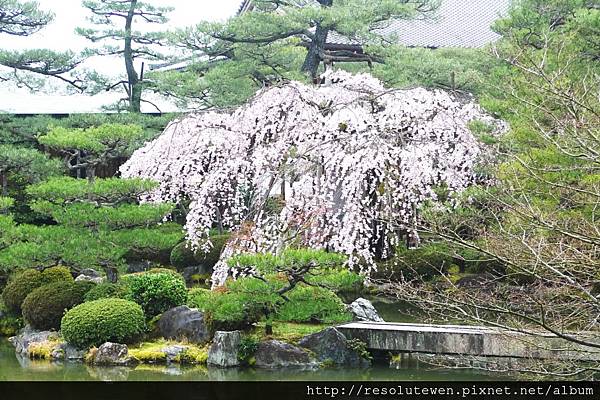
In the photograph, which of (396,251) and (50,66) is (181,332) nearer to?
(396,251)

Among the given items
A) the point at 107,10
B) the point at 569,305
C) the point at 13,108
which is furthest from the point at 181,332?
the point at 13,108

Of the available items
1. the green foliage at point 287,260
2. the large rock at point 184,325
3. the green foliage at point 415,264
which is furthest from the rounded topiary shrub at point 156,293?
the green foliage at point 415,264

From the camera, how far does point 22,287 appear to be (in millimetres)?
11117

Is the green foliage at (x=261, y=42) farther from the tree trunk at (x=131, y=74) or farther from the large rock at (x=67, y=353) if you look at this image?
the large rock at (x=67, y=353)

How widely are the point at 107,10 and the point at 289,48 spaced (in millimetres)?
4740

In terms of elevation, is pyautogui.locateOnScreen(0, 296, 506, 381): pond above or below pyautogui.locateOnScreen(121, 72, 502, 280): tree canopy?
below

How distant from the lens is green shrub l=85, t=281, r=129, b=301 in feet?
33.1

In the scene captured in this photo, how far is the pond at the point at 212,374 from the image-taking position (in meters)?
8.30

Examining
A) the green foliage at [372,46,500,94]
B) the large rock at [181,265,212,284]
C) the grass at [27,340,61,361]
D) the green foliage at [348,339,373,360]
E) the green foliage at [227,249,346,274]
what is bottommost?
the large rock at [181,265,212,284]

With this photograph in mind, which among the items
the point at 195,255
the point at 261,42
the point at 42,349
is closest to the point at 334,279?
the point at 42,349

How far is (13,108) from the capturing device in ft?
61.6

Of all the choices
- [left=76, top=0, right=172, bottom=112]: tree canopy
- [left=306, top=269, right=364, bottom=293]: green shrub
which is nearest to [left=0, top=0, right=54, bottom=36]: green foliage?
[left=76, top=0, right=172, bottom=112]: tree canopy

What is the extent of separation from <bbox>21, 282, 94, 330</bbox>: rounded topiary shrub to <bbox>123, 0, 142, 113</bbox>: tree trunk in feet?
23.8

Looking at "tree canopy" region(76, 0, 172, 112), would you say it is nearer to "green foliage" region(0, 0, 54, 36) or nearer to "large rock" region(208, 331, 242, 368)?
"green foliage" region(0, 0, 54, 36)
